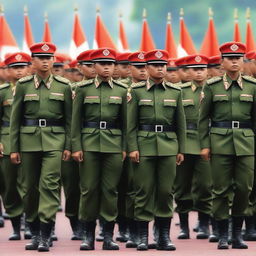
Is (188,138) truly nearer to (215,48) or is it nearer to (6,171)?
(6,171)

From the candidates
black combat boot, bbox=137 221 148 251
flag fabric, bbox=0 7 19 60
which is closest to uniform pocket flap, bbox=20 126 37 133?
black combat boot, bbox=137 221 148 251

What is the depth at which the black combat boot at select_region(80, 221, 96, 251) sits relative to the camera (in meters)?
14.9

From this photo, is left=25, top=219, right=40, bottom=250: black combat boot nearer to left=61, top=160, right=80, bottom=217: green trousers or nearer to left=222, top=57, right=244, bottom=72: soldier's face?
left=61, top=160, right=80, bottom=217: green trousers

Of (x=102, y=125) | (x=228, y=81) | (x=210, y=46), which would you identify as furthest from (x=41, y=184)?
(x=210, y=46)

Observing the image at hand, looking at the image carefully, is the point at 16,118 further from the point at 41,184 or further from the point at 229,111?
the point at 229,111

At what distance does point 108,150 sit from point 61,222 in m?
4.25

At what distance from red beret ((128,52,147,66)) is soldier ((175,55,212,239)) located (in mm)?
990

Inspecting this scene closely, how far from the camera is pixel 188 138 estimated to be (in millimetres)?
16734

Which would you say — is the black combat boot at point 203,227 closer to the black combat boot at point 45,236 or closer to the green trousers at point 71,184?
Answer: the green trousers at point 71,184

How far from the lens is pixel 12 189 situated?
1648 cm

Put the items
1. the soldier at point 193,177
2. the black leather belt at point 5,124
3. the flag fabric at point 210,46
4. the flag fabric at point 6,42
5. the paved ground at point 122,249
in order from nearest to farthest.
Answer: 1. the paved ground at point 122,249
2. the soldier at point 193,177
3. the black leather belt at point 5,124
4. the flag fabric at point 210,46
5. the flag fabric at point 6,42

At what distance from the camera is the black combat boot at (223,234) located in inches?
578

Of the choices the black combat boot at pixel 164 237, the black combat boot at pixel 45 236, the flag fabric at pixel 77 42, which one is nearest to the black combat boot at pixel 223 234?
the black combat boot at pixel 164 237

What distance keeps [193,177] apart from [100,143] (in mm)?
2242
